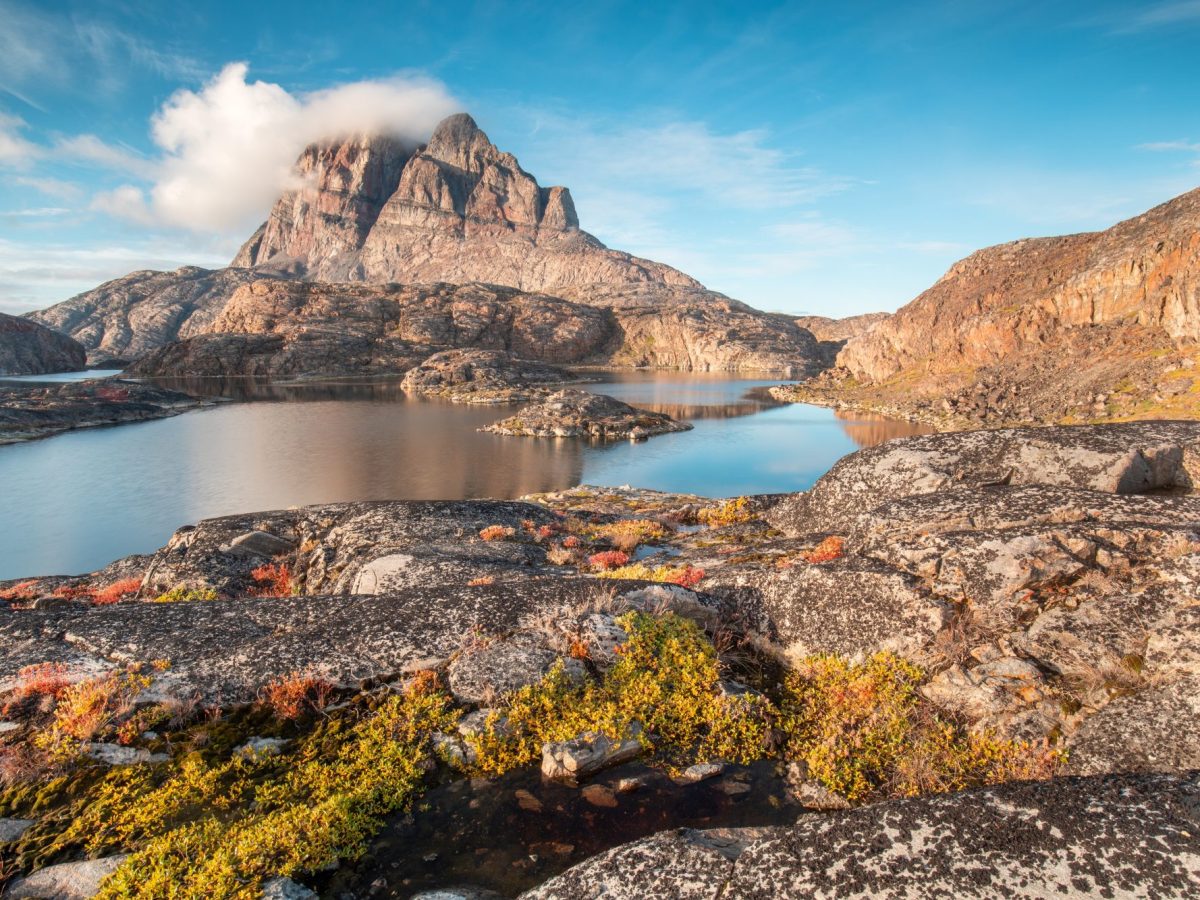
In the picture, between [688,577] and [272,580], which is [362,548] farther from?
[688,577]

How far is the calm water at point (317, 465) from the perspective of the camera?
47.5 m

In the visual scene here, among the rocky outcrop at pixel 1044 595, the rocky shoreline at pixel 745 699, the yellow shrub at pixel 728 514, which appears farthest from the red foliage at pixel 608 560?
the yellow shrub at pixel 728 514

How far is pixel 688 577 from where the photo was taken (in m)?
13.2

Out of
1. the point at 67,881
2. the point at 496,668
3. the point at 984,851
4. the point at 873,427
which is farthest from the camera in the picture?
the point at 873,427

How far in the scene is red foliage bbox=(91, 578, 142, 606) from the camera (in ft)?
59.1

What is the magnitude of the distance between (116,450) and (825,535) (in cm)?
9221

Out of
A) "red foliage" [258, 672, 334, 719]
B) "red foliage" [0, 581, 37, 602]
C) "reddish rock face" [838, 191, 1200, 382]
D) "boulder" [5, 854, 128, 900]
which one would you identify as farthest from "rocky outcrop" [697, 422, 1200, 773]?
"reddish rock face" [838, 191, 1200, 382]

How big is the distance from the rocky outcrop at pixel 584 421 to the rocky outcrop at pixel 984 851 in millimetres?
81357

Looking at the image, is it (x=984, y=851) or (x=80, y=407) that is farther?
(x=80, y=407)

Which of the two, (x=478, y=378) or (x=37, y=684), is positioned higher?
(x=478, y=378)

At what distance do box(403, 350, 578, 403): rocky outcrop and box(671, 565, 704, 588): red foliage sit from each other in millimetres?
122575

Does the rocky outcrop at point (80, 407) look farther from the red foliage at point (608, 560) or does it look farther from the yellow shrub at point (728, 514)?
the red foliage at point (608, 560)

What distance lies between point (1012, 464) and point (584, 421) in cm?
7884

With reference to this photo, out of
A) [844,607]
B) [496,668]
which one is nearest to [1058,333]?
[844,607]
